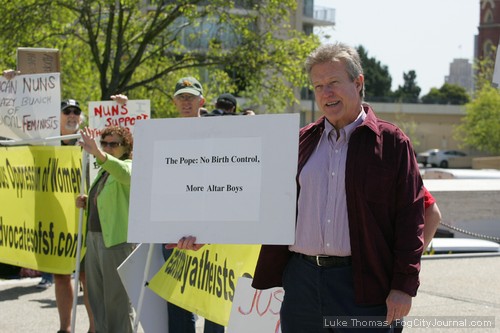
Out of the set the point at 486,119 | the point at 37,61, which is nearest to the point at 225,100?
the point at 37,61

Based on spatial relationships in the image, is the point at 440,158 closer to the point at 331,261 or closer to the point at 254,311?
the point at 254,311

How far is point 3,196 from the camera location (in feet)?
27.2

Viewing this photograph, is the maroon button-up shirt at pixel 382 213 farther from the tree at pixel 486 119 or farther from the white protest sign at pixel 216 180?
the tree at pixel 486 119

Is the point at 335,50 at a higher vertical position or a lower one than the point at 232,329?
higher

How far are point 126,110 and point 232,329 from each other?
324 centimetres

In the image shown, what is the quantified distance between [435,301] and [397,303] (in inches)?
228

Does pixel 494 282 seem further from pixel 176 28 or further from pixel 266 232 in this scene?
pixel 176 28

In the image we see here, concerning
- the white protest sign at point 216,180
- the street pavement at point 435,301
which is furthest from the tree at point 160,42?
the white protest sign at point 216,180

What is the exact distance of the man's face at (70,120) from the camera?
9.09 metres

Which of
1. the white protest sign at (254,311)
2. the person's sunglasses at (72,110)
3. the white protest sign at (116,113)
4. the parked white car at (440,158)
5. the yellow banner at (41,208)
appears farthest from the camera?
the parked white car at (440,158)

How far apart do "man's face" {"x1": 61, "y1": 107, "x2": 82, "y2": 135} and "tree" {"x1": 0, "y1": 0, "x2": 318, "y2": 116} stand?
34.1 ft

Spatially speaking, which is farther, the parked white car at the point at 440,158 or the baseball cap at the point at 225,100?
the parked white car at the point at 440,158

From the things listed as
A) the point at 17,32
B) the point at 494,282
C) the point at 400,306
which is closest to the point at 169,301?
the point at 400,306

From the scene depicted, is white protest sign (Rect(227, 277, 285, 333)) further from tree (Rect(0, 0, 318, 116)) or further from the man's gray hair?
tree (Rect(0, 0, 318, 116))
